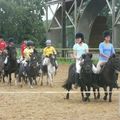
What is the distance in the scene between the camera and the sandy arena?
40.7 ft

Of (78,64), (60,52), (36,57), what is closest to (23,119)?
(78,64)

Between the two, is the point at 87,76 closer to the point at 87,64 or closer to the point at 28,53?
the point at 87,64

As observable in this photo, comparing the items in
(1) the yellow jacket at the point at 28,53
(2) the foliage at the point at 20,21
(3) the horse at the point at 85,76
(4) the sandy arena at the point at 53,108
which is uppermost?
(2) the foliage at the point at 20,21

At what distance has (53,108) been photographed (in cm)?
1411

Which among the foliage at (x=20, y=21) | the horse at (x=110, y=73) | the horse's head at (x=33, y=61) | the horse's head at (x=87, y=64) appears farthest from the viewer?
the foliage at (x=20, y=21)

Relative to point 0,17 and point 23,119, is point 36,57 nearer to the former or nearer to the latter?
point 23,119

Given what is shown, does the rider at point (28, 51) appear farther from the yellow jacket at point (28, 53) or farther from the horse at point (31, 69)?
the horse at point (31, 69)

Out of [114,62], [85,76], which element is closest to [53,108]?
[85,76]

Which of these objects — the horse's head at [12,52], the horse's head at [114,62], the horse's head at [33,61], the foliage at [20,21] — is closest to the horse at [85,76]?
the horse's head at [114,62]

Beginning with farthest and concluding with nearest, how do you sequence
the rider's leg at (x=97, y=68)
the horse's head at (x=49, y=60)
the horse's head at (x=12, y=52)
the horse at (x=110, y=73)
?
the horse's head at (x=12, y=52), the horse's head at (x=49, y=60), the rider's leg at (x=97, y=68), the horse at (x=110, y=73)

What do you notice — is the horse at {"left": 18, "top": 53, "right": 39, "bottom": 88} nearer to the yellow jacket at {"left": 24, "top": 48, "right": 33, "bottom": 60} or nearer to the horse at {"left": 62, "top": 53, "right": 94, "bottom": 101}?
the yellow jacket at {"left": 24, "top": 48, "right": 33, "bottom": 60}

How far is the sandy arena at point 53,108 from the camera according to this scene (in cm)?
1241

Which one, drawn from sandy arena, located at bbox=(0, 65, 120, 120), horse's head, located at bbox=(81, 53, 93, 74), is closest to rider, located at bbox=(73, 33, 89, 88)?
horse's head, located at bbox=(81, 53, 93, 74)

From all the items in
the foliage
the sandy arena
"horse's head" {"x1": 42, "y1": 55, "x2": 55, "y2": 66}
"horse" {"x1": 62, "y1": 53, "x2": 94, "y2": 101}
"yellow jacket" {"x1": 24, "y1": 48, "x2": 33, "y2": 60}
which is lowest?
the sandy arena
